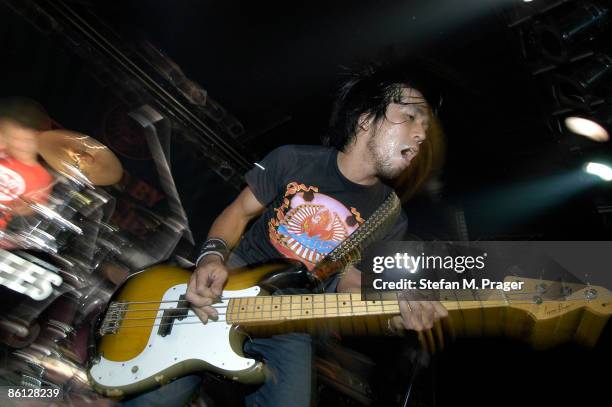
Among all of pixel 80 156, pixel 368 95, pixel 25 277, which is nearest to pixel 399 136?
pixel 368 95

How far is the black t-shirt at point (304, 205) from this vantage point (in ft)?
7.06

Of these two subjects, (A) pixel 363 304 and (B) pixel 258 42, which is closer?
(A) pixel 363 304

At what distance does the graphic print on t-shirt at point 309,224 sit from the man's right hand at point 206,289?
505mm

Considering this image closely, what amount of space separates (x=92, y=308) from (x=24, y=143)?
2.28 meters

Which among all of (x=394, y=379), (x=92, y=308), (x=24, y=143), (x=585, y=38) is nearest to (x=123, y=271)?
(x=92, y=308)

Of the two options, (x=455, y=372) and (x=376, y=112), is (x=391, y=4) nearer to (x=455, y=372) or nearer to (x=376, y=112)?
(x=376, y=112)

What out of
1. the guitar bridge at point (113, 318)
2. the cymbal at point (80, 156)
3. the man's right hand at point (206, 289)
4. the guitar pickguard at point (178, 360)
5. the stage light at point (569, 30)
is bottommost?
the guitar pickguard at point (178, 360)

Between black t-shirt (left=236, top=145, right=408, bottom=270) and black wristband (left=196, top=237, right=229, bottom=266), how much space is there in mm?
244

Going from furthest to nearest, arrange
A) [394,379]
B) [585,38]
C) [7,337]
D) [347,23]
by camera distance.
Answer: [347,23], [585,38], [7,337], [394,379]

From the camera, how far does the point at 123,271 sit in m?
3.97

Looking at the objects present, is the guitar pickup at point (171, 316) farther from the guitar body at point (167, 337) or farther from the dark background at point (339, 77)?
the dark background at point (339, 77)

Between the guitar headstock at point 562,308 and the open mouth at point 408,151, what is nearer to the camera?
the guitar headstock at point 562,308

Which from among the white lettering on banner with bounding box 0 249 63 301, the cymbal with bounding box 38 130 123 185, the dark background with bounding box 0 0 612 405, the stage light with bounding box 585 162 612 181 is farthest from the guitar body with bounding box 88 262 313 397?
the stage light with bounding box 585 162 612 181

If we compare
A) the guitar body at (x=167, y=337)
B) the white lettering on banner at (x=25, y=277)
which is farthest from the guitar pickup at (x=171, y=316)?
the white lettering on banner at (x=25, y=277)
